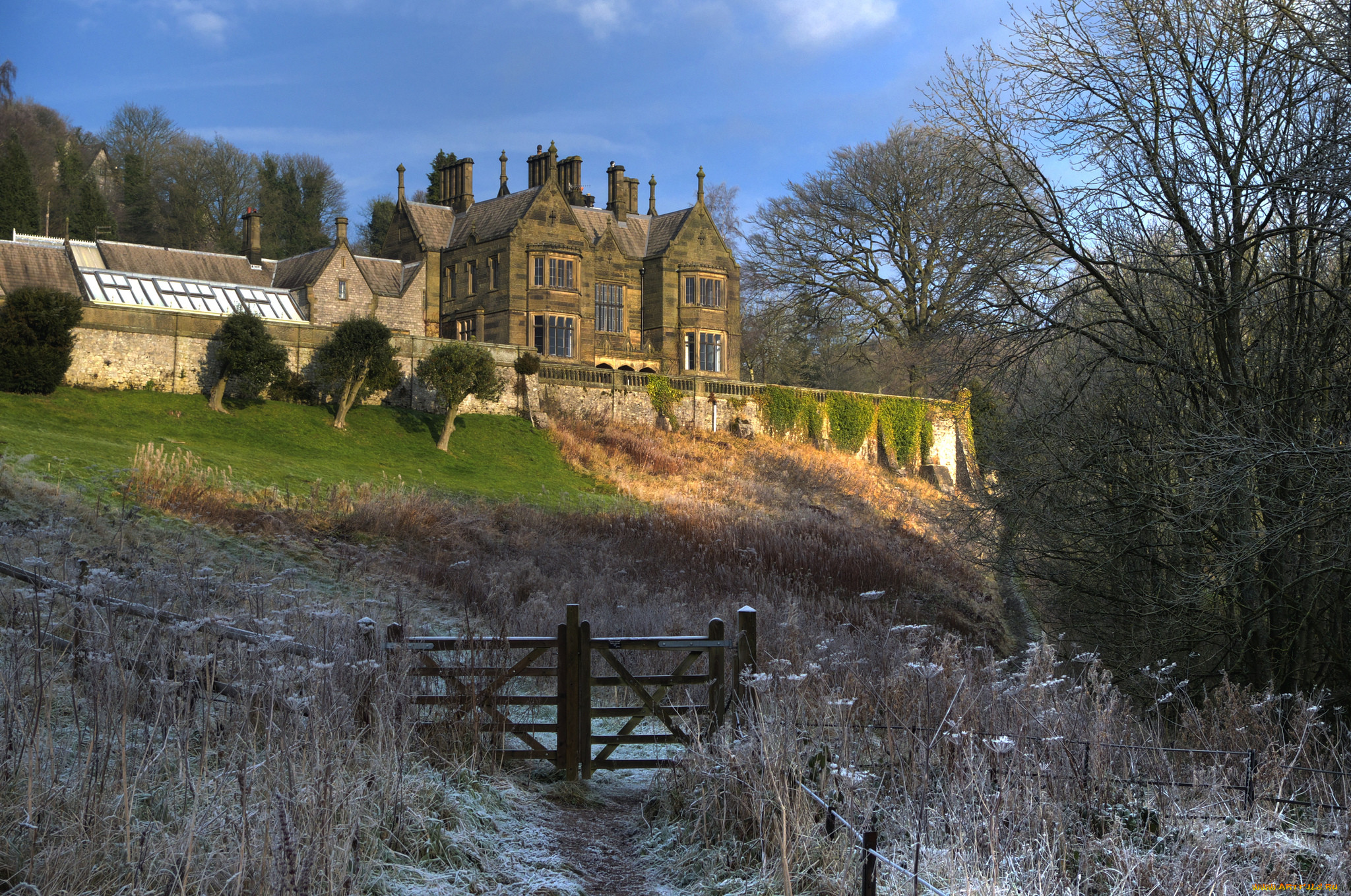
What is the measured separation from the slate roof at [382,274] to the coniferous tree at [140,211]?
19355 mm

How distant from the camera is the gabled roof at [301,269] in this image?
120 feet

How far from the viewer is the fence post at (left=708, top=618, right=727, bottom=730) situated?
7.65 metres

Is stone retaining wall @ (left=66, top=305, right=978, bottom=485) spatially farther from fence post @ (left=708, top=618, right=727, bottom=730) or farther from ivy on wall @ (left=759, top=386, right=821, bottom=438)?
fence post @ (left=708, top=618, right=727, bottom=730)

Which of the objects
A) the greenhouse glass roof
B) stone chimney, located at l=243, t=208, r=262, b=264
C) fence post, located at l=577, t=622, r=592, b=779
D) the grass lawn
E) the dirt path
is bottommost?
the dirt path

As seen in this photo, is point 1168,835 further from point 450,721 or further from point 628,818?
point 450,721

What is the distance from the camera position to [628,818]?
23.0ft

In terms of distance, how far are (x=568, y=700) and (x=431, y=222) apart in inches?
1456

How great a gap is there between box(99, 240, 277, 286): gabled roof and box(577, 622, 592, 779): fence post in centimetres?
3184

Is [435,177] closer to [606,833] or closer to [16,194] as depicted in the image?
[16,194]

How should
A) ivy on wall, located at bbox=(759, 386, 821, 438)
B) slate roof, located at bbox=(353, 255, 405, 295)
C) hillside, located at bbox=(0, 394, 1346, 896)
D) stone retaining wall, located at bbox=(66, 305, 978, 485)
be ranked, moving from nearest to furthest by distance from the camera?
hillside, located at bbox=(0, 394, 1346, 896) < stone retaining wall, located at bbox=(66, 305, 978, 485) < ivy on wall, located at bbox=(759, 386, 821, 438) < slate roof, located at bbox=(353, 255, 405, 295)

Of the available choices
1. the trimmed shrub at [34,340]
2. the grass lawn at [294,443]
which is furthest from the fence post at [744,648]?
the trimmed shrub at [34,340]

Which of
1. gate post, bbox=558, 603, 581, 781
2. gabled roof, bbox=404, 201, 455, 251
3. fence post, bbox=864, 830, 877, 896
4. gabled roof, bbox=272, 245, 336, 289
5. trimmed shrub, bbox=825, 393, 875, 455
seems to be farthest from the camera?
gabled roof, bbox=404, 201, 455, 251

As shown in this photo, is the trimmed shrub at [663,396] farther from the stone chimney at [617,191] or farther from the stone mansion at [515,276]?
the stone chimney at [617,191]

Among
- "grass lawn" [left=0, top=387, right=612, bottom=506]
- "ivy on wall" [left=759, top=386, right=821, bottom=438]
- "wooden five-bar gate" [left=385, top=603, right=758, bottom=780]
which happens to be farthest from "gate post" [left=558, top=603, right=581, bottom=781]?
"ivy on wall" [left=759, top=386, right=821, bottom=438]
